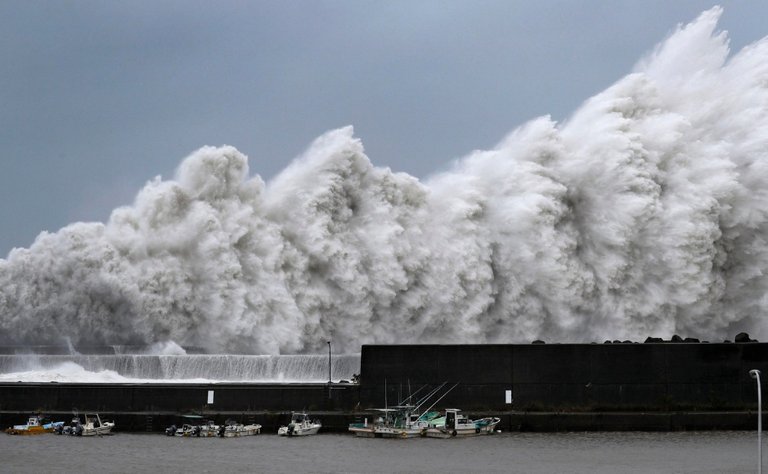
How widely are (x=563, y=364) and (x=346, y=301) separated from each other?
1564 centimetres

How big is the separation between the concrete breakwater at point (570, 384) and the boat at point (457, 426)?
1.42 feet

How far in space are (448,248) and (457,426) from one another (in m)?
16.1

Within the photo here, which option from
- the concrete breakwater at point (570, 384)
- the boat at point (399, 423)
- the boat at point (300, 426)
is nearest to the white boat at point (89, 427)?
the concrete breakwater at point (570, 384)

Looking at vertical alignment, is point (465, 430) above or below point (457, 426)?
below

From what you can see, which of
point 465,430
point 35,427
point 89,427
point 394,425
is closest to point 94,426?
point 89,427

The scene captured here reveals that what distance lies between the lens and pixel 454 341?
150ft

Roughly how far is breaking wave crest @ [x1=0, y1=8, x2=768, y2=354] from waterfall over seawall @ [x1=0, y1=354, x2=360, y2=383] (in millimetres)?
5596

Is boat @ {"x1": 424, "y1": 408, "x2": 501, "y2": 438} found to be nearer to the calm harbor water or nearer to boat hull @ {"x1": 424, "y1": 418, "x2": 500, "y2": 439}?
boat hull @ {"x1": 424, "y1": 418, "x2": 500, "y2": 439}

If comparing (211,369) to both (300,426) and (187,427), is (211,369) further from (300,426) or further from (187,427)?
(300,426)

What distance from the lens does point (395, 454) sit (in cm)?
2752

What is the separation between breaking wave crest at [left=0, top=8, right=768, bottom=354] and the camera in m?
44.1

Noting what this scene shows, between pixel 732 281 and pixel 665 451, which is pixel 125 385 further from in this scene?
pixel 732 281

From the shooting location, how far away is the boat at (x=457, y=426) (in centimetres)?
3059

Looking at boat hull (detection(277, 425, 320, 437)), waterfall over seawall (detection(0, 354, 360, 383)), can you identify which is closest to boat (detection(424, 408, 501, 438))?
boat hull (detection(277, 425, 320, 437))
